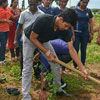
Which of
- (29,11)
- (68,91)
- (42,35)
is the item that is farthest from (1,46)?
(42,35)

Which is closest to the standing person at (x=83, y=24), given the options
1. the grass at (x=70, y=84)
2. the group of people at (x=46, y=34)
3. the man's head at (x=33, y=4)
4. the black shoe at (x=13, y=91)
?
the group of people at (x=46, y=34)

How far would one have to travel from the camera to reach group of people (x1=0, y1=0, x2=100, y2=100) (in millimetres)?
2770

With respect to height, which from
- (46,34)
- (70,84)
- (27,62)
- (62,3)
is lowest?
(70,84)

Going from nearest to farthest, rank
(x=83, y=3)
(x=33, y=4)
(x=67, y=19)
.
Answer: (x=67, y=19) < (x=33, y=4) < (x=83, y=3)

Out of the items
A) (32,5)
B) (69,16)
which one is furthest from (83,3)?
(69,16)

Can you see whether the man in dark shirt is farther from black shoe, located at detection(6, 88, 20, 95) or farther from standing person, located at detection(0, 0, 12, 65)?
standing person, located at detection(0, 0, 12, 65)

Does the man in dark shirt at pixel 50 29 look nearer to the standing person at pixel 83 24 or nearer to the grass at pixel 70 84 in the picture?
the grass at pixel 70 84

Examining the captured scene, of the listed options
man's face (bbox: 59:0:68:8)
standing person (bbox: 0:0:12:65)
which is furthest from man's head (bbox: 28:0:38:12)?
standing person (bbox: 0:0:12:65)

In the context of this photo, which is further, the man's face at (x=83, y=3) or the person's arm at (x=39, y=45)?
the man's face at (x=83, y=3)

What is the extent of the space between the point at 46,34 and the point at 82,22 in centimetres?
195

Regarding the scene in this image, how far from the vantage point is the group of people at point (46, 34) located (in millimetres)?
2770

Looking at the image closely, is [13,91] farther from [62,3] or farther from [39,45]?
[62,3]

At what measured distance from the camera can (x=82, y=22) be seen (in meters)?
4.69

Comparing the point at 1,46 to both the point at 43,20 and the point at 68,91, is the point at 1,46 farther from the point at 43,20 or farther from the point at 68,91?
the point at 43,20
